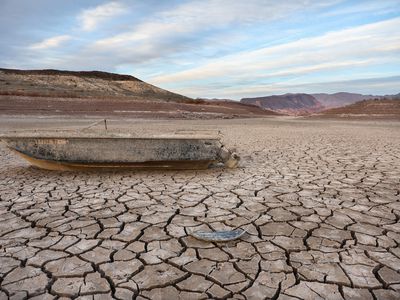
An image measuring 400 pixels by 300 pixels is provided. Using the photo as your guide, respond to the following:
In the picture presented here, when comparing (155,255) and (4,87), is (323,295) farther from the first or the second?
(4,87)

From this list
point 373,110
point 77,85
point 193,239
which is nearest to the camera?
point 193,239

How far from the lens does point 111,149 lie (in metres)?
4.73

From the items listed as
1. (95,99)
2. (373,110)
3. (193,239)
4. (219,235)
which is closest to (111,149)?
(193,239)

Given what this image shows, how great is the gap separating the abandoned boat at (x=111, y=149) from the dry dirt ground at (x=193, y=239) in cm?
29

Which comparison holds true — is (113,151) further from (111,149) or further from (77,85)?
(77,85)

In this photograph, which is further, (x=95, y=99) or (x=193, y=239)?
(x=95, y=99)

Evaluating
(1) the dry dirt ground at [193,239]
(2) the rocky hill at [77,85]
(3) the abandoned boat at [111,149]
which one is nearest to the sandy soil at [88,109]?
(2) the rocky hill at [77,85]

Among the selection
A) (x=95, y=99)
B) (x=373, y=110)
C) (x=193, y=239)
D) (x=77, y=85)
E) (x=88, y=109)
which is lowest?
(x=193, y=239)

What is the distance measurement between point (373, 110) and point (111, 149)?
1130 inches

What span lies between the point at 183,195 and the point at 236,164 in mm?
1922

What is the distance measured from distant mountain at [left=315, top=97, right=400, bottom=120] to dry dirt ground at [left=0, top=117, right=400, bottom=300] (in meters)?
24.2

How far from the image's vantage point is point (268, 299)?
172 cm

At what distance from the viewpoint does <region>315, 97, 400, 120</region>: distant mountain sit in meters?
25.1

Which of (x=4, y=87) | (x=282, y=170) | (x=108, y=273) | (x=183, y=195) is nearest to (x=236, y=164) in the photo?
(x=282, y=170)
